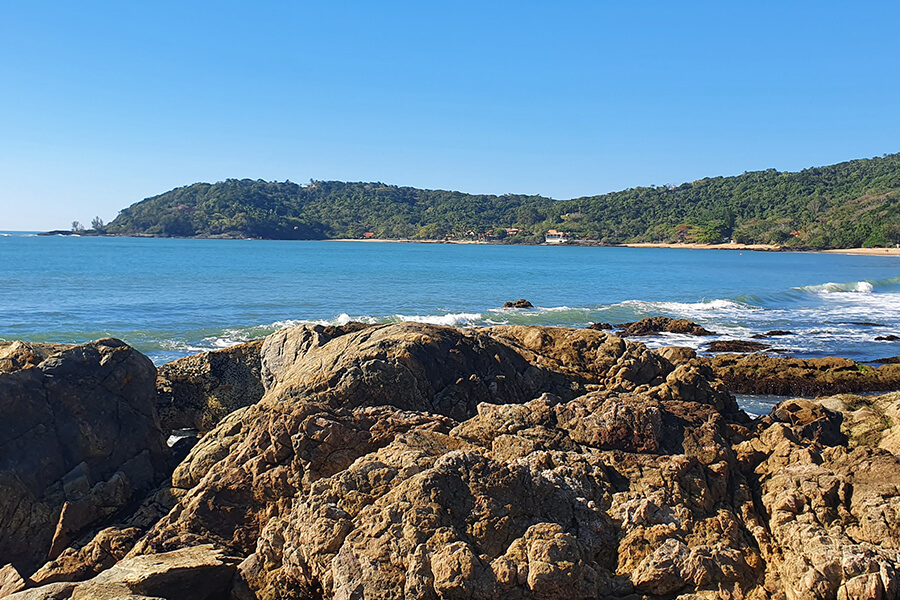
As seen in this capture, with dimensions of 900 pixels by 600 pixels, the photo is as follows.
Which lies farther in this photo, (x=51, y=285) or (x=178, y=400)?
(x=51, y=285)

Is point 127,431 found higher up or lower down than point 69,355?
lower down

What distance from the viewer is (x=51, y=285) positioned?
4225 centimetres

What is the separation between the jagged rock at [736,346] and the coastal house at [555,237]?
155788mm

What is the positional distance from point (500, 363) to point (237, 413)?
9.47 feet

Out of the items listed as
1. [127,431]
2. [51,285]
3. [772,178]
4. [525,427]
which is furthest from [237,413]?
[772,178]

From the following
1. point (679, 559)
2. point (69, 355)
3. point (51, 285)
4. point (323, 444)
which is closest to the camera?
point (679, 559)

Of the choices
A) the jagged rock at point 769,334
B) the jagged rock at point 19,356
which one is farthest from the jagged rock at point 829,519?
the jagged rock at point 769,334

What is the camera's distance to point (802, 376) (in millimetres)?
16141

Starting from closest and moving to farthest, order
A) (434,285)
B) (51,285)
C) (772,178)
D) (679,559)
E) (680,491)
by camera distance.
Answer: (679,559)
(680,491)
(51,285)
(434,285)
(772,178)

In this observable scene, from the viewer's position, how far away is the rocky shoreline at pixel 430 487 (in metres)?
4.46

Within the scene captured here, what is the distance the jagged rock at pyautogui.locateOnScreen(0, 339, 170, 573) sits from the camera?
19.1ft

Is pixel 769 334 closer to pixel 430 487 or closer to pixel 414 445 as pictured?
pixel 414 445

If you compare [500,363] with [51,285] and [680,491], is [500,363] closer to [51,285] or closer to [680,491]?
[680,491]

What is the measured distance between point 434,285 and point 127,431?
139 feet
